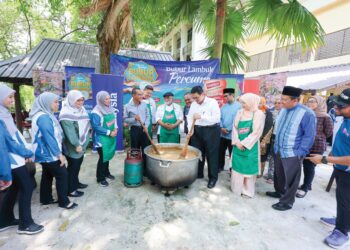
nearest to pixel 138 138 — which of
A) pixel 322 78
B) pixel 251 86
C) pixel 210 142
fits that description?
pixel 210 142

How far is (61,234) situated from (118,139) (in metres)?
3.11

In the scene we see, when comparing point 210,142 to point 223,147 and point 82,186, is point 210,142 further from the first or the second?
point 82,186

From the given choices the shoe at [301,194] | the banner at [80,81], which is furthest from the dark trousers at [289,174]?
Answer: the banner at [80,81]

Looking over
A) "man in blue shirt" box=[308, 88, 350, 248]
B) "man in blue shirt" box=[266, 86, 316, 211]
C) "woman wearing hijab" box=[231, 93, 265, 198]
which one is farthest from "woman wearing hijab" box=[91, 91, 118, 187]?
"man in blue shirt" box=[308, 88, 350, 248]

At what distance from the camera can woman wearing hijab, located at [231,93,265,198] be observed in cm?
295

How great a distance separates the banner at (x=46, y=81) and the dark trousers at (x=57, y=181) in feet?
12.6

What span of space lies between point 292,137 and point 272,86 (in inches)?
125

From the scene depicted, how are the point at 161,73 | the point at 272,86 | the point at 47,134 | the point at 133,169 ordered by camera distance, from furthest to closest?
the point at 161,73 → the point at 272,86 → the point at 133,169 → the point at 47,134

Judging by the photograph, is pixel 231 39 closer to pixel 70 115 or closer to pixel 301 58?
pixel 70 115

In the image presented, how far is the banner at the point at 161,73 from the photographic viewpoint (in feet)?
17.2

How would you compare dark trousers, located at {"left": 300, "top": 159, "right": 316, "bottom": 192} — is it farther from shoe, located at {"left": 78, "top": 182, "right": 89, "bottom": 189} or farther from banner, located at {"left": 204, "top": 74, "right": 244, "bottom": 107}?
shoe, located at {"left": 78, "top": 182, "right": 89, "bottom": 189}

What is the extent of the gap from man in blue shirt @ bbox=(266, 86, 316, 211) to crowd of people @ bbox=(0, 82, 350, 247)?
1 cm

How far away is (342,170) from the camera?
2.10 m

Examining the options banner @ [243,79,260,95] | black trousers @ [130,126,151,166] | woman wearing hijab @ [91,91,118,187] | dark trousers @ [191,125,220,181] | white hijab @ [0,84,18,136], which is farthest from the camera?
banner @ [243,79,260,95]
